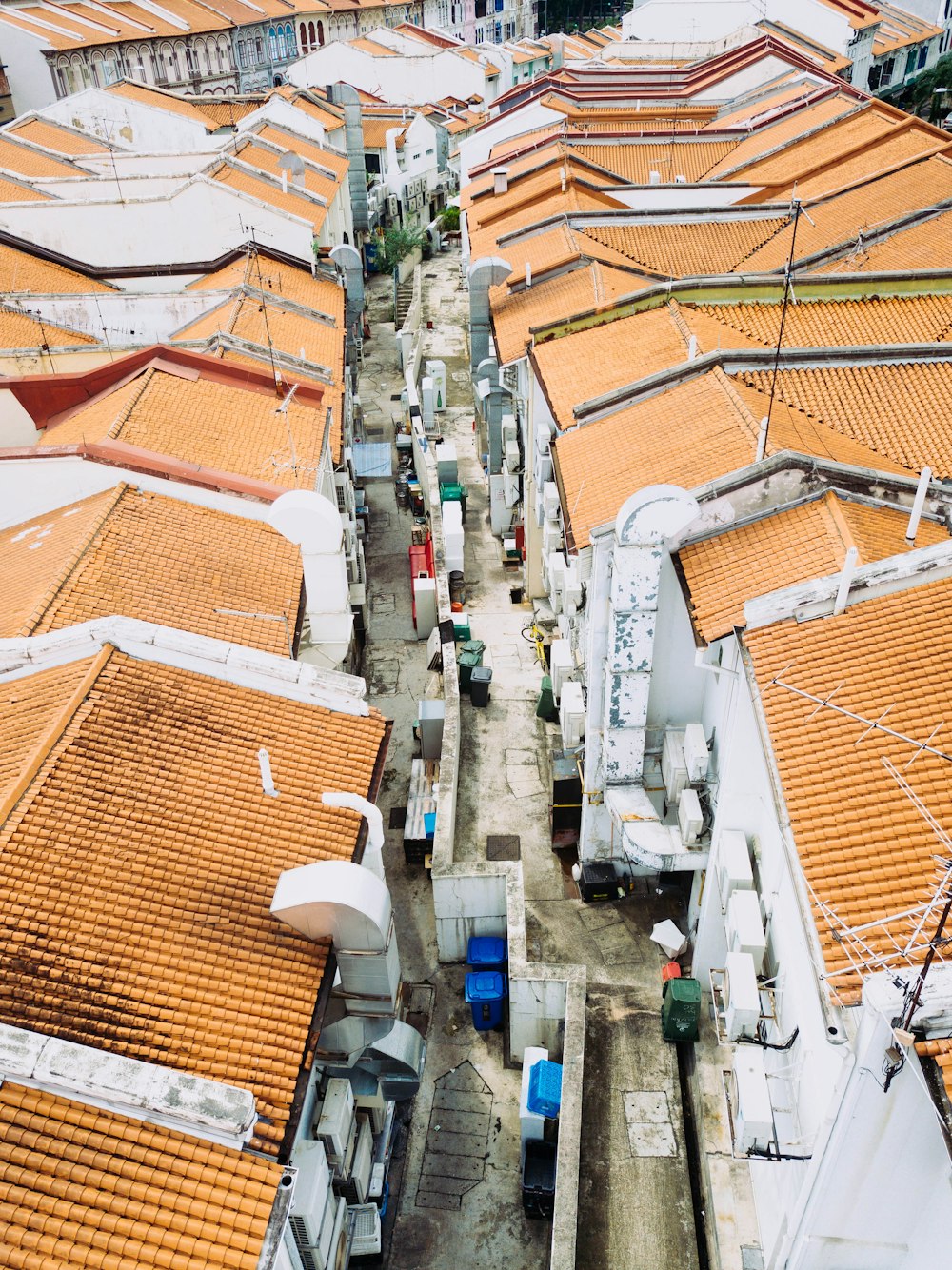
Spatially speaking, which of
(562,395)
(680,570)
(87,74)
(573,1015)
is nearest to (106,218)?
(562,395)

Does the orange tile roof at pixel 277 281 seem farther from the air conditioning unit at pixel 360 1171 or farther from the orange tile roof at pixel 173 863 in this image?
the air conditioning unit at pixel 360 1171

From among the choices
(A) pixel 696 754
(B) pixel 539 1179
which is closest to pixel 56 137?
(A) pixel 696 754

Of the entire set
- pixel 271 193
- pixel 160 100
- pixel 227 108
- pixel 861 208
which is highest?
pixel 227 108

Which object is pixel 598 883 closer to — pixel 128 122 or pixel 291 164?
pixel 291 164

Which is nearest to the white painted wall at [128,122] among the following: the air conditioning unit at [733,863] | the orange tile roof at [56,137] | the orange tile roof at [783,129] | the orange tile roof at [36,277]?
the orange tile roof at [56,137]

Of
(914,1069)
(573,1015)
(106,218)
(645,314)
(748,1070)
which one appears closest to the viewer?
(914,1069)

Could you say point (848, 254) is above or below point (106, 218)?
below

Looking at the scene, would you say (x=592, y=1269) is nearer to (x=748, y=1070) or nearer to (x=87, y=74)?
(x=748, y=1070)
